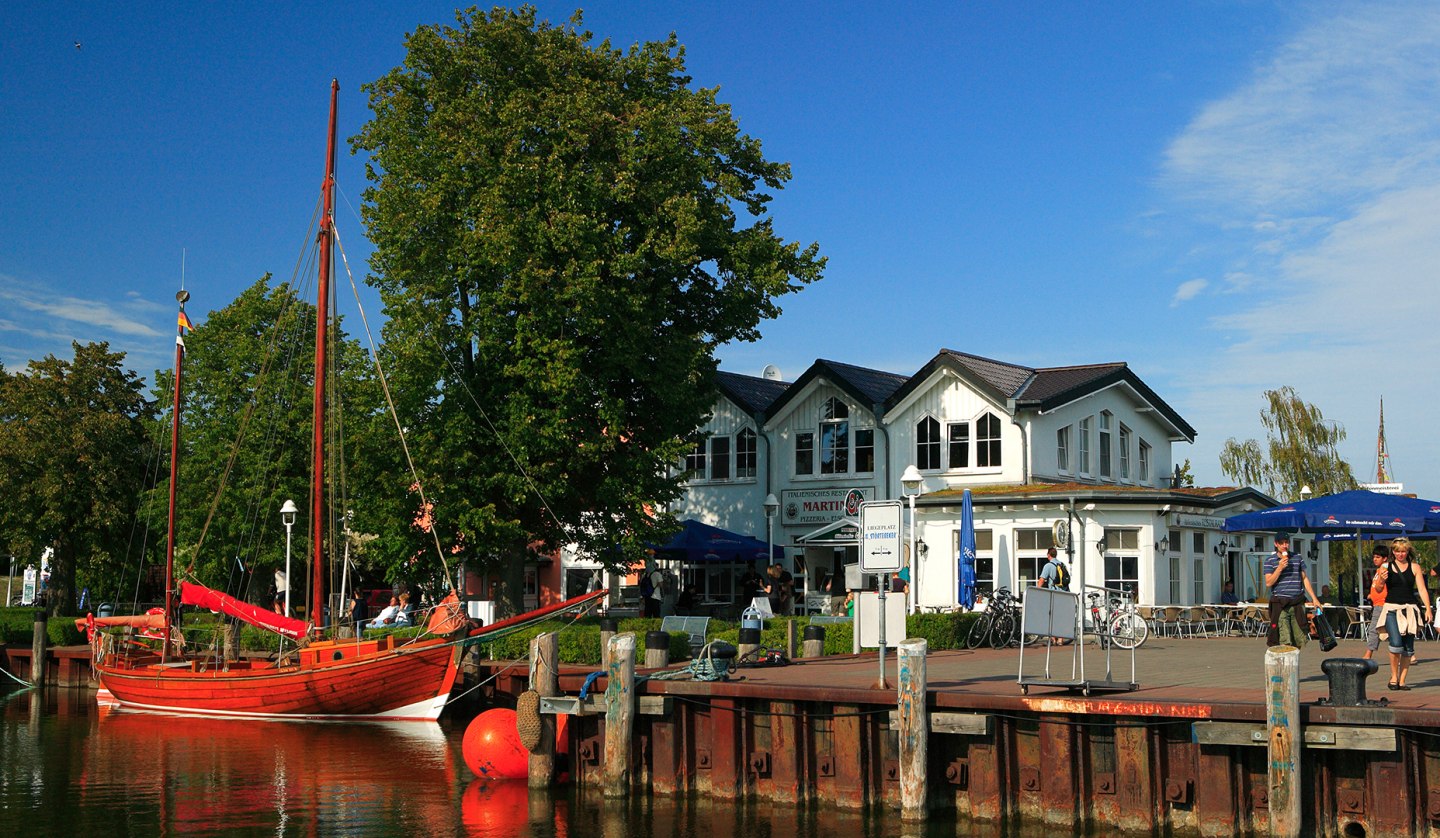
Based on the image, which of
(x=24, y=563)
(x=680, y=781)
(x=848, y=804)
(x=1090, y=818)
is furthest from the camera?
(x=24, y=563)

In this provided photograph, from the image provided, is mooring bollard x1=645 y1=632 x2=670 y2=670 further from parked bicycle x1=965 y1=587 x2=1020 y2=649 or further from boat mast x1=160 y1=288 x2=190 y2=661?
boat mast x1=160 y1=288 x2=190 y2=661

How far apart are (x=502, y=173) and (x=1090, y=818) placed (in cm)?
2209

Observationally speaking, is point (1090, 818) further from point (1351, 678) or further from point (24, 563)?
point (24, 563)

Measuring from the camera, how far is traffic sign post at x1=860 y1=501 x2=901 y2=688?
17344 millimetres

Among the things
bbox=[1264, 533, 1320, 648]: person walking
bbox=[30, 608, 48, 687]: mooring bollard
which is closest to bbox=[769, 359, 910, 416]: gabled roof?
bbox=[30, 608, 48, 687]: mooring bollard

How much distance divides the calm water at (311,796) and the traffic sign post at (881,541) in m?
2.91

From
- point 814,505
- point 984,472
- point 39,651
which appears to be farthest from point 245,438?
point 984,472

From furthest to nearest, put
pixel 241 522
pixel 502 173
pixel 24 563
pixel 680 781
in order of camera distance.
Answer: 1. pixel 24 563
2. pixel 241 522
3. pixel 502 173
4. pixel 680 781

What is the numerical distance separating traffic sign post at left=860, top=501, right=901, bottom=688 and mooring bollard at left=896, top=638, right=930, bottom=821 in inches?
61.1

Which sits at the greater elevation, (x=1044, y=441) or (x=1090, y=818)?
(x=1044, y=441)

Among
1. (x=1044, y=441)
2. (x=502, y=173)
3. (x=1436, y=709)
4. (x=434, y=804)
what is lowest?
(x=434, y=804)

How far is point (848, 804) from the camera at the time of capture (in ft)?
54.7

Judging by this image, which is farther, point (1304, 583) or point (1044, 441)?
point (1044, 441)

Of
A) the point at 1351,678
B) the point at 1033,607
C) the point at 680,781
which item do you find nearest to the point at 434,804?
the point at 680,781
